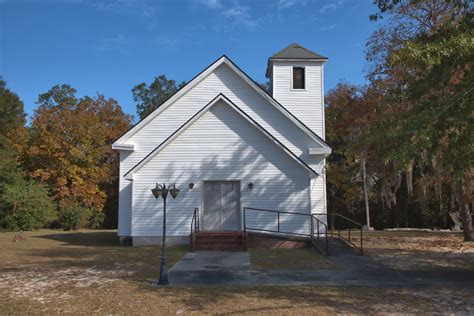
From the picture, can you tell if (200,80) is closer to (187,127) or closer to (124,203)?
(187,127)

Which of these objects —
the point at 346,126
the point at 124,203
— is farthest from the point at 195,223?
the point at 346,126

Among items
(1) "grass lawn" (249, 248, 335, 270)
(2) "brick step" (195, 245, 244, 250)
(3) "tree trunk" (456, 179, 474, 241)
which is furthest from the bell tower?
(2) "brick step" (195, 245, 244, 250)

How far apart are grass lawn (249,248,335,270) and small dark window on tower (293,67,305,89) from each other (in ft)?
30.2

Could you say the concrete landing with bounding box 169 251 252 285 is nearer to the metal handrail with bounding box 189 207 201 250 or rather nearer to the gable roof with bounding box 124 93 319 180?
the metal handrail with bounding box 189 207 201 250

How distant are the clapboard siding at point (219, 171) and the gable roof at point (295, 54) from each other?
19.0 feet

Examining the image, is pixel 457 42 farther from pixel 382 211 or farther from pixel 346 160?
pixel 382 211

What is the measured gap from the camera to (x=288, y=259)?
43.4 feet

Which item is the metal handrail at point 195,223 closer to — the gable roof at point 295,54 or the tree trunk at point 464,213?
the gable roof at point 295,54

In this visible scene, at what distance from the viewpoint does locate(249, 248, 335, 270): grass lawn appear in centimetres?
1190

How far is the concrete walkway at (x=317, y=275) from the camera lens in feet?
31.6

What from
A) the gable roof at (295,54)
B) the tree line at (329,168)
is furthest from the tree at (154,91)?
the gable roof at (295,54)

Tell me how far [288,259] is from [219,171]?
5.50 m

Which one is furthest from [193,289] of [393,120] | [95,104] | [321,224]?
[95,104]

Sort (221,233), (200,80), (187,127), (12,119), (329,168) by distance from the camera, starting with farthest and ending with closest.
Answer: (12,119), (329,168), (200,80), (187,127), (221,233)
